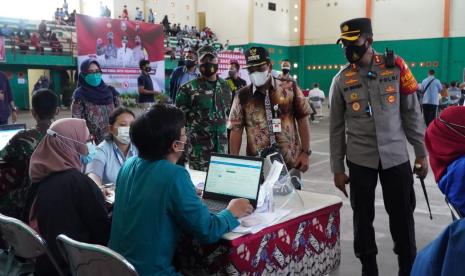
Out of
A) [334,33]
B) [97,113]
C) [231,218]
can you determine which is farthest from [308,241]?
[334,33]

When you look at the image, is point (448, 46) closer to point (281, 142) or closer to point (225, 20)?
point (225, 20)

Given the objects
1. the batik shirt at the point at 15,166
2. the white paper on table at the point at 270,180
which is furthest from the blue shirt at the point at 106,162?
the white paper on table at the point at 270,180

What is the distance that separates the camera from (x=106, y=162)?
2811 mm

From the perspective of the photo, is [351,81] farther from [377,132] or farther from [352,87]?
[377,132]

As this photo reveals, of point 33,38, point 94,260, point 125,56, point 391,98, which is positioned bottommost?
point 94,260

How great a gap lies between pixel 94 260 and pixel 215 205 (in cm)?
65

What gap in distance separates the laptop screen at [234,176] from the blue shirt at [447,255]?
965mm

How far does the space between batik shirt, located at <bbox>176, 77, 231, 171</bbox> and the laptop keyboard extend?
1.43 meters

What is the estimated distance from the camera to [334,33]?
22.2 m

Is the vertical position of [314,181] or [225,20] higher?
[225,20]

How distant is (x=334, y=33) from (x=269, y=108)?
20419 millimetres

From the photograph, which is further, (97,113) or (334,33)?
(334,33)

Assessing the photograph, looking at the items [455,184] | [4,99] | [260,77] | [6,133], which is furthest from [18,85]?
[455,184]

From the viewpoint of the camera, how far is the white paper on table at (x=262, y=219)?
5.92 feet
